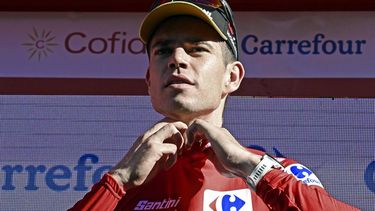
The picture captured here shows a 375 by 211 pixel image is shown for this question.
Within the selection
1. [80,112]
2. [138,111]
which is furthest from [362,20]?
[80,112]

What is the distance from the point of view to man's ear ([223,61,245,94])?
1.94 meters

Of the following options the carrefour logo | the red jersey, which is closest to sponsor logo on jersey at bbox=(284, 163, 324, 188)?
the red jersey

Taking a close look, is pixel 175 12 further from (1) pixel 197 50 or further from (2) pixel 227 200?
(2) pixel 227 200

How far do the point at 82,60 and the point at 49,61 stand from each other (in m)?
0.15

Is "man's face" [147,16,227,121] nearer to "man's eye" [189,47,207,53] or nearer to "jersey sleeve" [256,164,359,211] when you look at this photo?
"man's eye" [189,47,207,53]

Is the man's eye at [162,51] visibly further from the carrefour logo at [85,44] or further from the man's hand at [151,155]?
the carrefour logo at [85,44]

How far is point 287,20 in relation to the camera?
3539mm

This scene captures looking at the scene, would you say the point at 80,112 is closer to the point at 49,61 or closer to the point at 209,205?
the point at 49,61

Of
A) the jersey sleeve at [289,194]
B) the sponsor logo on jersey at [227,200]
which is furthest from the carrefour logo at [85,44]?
the jersey sleeve at [289,194]

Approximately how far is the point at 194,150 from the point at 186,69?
0.22 meters

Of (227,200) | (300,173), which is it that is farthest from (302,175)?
(227,200)

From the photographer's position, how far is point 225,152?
5.56ft

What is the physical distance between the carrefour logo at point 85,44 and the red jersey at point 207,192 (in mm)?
1704

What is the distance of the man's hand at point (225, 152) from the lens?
5.51 ft
